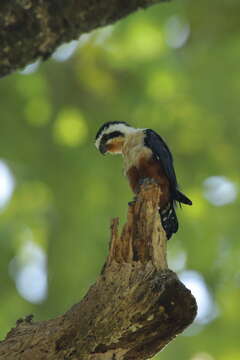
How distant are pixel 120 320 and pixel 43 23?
2.47 meters

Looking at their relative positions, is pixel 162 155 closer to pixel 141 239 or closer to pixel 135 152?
pixel 135 152

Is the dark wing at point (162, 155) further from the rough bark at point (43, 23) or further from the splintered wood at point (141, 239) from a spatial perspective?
the splintered wood at point (141, 239)

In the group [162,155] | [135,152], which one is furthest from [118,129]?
[162,155]

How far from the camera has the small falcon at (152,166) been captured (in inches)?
246

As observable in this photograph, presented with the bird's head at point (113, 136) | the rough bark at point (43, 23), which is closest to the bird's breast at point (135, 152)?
the bird's head at point (113, 136)

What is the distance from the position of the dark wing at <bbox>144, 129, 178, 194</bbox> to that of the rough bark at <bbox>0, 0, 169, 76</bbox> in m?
0.98

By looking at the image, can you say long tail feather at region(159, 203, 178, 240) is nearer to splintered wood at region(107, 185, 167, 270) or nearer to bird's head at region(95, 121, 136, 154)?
bird's head at region(95, 121, 136, 154)

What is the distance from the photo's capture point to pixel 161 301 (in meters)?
4.13

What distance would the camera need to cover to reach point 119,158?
889 centimetres

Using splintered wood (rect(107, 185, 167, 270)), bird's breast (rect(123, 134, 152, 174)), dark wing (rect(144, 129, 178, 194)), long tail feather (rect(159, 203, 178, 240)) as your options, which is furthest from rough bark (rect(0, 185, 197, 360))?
bird's breast (rect(123, 134, 152, 174))

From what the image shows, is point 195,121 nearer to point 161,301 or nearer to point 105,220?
point 105,220

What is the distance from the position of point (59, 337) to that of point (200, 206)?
16.9 ft

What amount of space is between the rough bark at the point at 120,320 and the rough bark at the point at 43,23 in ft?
6.34

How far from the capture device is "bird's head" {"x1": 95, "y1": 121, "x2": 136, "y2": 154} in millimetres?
6925
